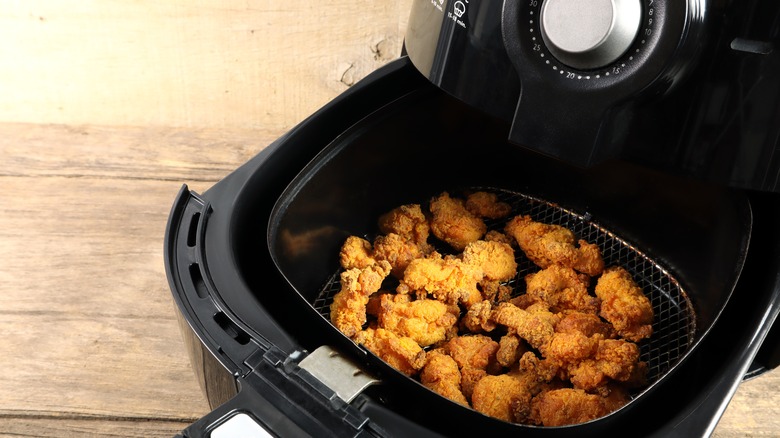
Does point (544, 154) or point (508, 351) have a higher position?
point (544, 154)

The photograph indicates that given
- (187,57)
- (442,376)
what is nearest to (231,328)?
(442,376)

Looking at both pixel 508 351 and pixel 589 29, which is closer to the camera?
pixel 589 29

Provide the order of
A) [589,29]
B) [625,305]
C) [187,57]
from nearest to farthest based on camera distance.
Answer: [589,29]
[625,305]
[187,57]

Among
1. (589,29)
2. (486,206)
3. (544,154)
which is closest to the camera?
(589,29)

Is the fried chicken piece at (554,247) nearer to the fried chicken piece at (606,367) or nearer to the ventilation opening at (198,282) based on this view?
the fried chicken piece at (606,367)

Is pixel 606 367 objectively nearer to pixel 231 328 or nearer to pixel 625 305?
pixel 625 305

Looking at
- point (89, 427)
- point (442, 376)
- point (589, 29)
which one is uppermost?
point (589, 29)

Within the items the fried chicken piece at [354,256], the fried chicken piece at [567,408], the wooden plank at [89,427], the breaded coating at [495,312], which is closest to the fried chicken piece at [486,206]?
the breaded coating at [495,312]
